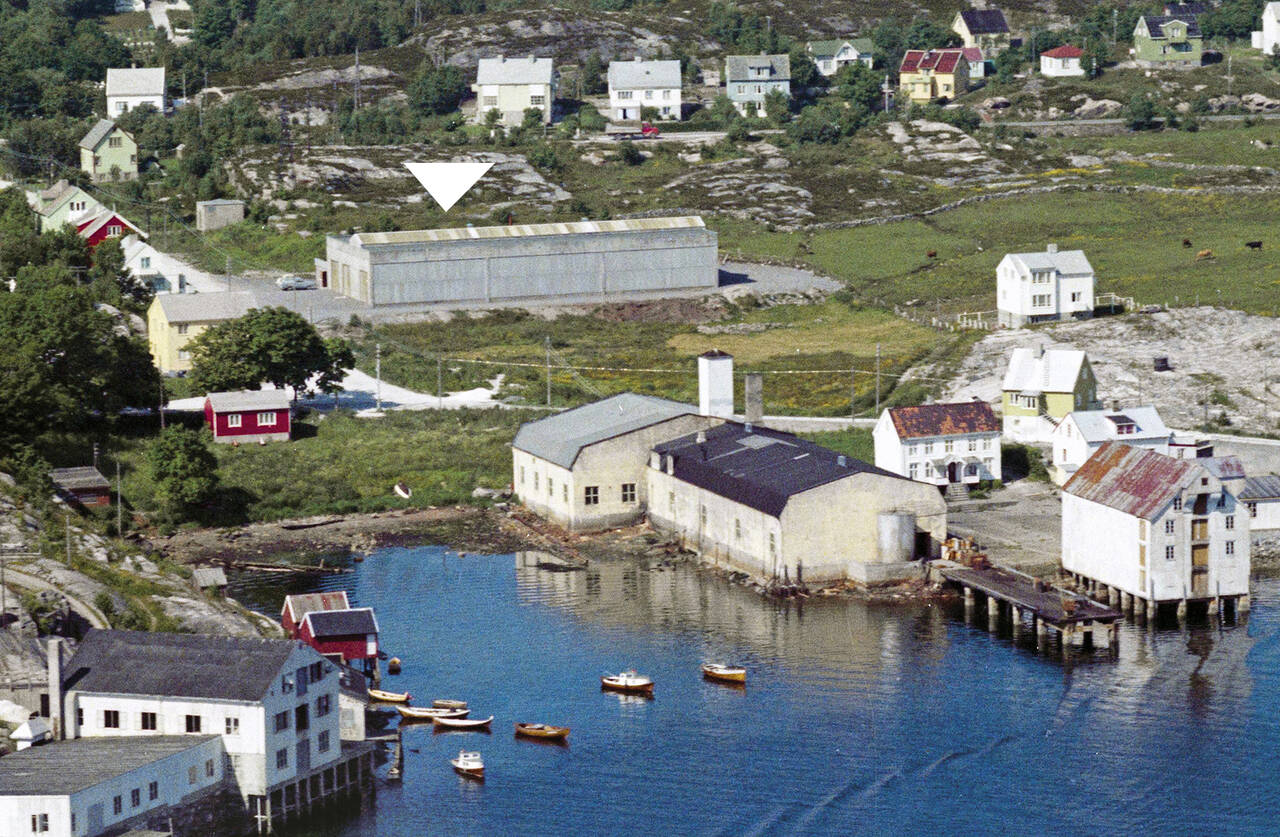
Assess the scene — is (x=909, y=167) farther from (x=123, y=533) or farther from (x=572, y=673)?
(x=572, y=673)

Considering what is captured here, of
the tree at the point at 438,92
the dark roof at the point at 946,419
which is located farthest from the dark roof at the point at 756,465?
the tree at the point at 438,92

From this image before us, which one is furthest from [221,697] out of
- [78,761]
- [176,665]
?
[78,761]

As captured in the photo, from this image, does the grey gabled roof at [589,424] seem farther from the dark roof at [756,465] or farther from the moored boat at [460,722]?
the moored boat at [460,722]

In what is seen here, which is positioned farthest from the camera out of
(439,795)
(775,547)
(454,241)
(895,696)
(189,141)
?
(189,141)

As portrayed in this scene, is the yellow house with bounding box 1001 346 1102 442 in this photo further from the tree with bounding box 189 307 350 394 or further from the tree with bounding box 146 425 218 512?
the tree with bounding box 146 425 218 512

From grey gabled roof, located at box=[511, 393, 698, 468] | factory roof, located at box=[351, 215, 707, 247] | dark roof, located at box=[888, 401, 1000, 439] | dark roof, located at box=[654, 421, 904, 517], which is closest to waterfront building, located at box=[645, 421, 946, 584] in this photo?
dark roof, located at box=[654, 421, 904, 517]

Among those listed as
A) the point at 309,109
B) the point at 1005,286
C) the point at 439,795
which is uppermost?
the point at 309,109

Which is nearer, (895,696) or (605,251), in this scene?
(895,696)

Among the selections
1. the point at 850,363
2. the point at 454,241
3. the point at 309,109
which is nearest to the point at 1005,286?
the point at 850,363
